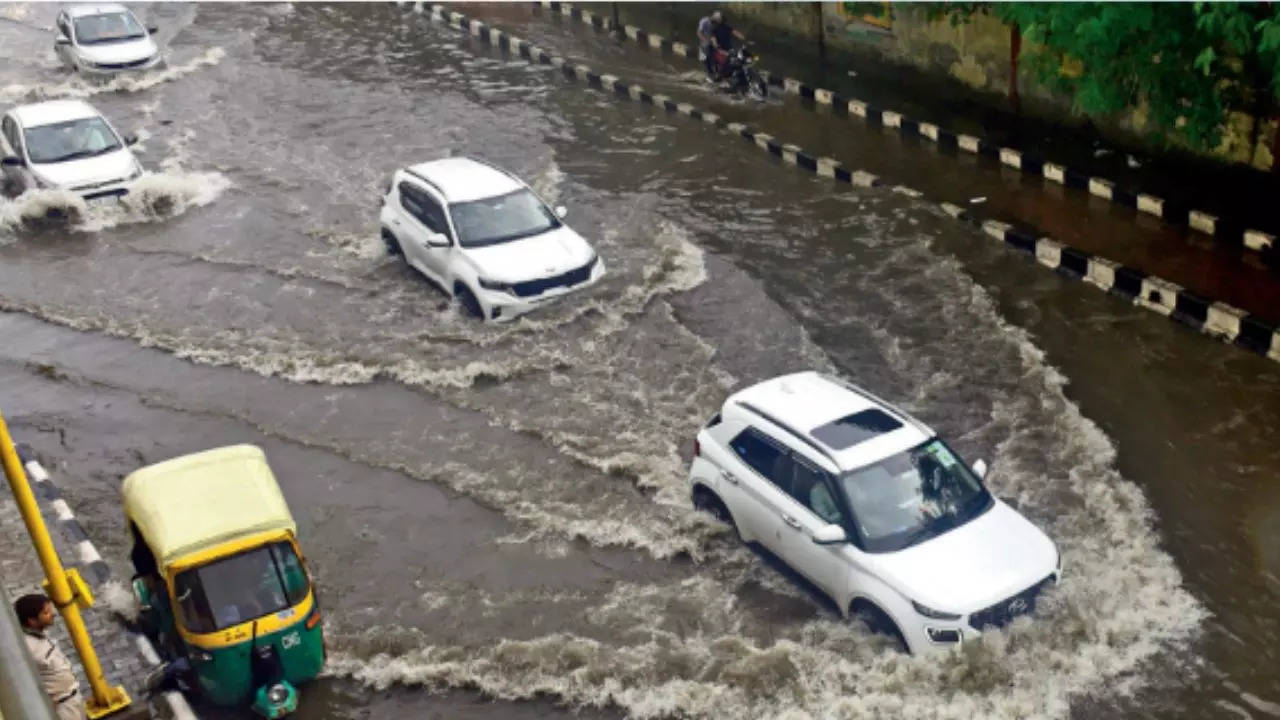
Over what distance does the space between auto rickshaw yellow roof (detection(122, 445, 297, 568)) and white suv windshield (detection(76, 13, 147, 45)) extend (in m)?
20.4

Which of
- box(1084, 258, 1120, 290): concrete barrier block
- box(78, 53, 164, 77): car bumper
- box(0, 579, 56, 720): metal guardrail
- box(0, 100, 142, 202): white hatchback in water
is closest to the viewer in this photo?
box(0, 579, 56, 720): metal guardrail

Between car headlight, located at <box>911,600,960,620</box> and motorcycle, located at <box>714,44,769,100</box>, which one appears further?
motorcycle, located at <box>714,44,769,100</box>

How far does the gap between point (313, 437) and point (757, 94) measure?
41.3 ft

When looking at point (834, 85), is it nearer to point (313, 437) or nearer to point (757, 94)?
point (757, 94)

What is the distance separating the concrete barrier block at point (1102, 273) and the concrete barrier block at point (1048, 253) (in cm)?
50

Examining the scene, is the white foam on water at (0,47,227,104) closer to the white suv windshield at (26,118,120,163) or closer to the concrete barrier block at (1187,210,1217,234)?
the white suv windshield at (26,118,120,163)

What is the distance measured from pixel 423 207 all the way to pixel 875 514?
28.9 feet

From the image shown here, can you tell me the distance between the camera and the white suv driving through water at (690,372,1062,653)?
9.33 m

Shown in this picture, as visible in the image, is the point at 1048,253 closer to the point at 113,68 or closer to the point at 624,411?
the point at 624,411

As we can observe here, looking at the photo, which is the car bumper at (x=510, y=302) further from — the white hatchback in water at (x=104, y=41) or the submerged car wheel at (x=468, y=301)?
the white hatchback in water at (x=104, y=41)

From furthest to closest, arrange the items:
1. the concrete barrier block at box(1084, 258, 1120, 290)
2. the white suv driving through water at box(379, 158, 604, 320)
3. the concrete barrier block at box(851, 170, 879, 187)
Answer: the concrete barrier block at box(851, 170, 879, 187) → the white suv driving through water at box(379, 158, 604, 320) → the concrete barrier block at box(1084, 258, 1120, 290)

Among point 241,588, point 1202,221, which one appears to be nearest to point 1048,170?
point 1202,221

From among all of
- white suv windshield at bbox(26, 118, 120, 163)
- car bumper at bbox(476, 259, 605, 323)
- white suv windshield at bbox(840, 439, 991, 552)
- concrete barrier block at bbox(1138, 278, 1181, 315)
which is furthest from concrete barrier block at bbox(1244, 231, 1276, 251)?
white suv windshield at bbox(26, 118, 120, 163)

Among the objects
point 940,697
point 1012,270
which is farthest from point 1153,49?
point 940,697
